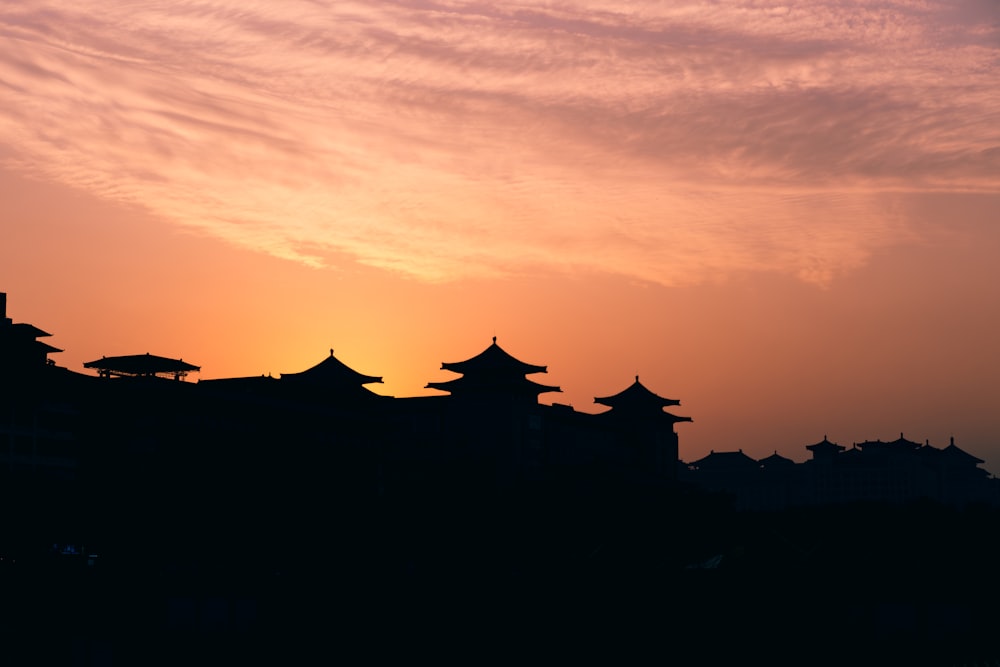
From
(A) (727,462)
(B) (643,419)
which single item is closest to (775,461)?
(A) (727,462)

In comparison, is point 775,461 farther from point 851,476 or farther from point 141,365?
point 141,365

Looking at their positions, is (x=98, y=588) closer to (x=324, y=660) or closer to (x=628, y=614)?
(x=324, y=660)

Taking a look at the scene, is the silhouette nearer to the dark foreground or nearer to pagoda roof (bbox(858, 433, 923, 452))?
the dark foreground

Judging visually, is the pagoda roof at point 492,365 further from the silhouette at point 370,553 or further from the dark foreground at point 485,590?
the dark foreground at point 485,590

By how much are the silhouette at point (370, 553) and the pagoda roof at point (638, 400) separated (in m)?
25.3

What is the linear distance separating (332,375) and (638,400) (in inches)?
1156

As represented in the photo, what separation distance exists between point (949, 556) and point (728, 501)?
3987 cm

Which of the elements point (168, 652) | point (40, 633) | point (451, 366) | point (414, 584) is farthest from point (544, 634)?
point (451, 366)

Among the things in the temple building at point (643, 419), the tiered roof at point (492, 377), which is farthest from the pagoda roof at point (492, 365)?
the temple building at point (643, 419)

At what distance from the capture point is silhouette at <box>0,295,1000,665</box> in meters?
47.7

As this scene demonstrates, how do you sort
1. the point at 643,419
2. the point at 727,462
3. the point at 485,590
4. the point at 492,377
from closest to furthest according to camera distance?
the point at 485,590, the point at 492,377, the point at 643,419, the point at 727,462

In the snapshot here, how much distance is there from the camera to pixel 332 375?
8781 centimetres

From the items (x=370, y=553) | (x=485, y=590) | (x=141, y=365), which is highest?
(x=141, y=365)

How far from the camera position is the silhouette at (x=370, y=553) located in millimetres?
47688
